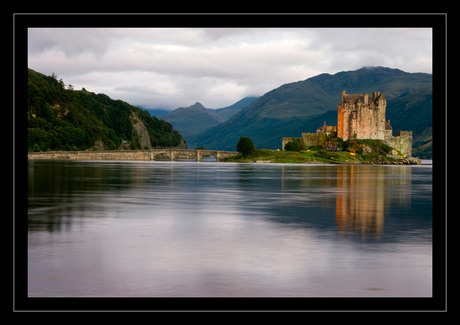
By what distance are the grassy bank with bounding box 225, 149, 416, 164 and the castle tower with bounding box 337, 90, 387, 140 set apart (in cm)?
921

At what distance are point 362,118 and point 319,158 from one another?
23.4 meters

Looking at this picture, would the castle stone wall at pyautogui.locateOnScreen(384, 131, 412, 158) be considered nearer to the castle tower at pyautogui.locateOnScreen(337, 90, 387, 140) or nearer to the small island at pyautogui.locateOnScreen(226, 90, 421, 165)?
the small island at pyautogui.locateOnScreen(226, 90, 421, 165)

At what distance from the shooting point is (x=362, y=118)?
185500 mm

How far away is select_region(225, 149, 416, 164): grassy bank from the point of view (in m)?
173

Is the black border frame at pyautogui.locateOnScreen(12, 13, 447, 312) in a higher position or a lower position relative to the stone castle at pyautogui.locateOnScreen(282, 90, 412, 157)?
lower

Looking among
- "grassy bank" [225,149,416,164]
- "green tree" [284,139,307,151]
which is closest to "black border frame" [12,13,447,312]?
"grassy bank" [225,149,416,164]
